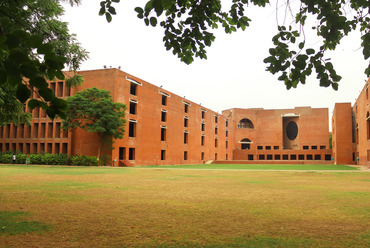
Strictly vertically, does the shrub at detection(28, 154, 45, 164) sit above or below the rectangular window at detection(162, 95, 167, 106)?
below

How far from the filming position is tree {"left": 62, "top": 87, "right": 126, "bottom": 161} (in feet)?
110

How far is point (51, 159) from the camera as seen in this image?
36.7 meters

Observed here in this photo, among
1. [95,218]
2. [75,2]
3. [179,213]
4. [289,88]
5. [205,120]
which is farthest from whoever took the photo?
[205,120]

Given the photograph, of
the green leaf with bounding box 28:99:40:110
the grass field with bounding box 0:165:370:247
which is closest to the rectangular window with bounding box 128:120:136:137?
the grass field with bounding box 0:165:370:247

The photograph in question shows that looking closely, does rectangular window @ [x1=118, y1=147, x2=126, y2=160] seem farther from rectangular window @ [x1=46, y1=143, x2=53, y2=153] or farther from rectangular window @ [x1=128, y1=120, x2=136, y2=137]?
rectangular window @ [x1=46, y1=143, x2=53, y2=153]

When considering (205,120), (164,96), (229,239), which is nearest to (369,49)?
(229,239)

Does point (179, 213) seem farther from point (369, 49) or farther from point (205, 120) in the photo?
point (205, 120)

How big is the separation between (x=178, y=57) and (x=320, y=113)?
262ft

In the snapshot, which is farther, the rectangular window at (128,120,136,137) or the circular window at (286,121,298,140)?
the circular window at (286,121,298,140)

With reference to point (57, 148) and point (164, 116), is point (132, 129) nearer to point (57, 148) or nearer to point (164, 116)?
point (164, 116)

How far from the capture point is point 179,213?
24.9ft

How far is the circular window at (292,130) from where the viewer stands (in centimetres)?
8330

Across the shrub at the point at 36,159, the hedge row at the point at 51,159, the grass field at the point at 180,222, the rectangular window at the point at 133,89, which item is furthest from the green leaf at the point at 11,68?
the rectangular window at the point at 133,89

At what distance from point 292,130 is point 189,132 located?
38.8 metres
